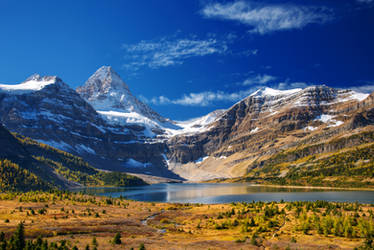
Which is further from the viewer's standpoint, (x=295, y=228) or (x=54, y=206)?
(x=54, y=206)

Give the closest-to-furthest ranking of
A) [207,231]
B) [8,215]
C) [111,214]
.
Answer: [207,231] < [8,215] < [111,214]

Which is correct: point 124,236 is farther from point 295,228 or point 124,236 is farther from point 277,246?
point 295,228

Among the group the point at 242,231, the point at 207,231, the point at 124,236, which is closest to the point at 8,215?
the point at 124,236

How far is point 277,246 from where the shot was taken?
146ft

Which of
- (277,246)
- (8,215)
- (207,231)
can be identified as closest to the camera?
(277,246)

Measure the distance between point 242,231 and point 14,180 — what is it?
17571cm

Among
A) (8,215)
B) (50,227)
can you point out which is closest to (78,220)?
(50,227)

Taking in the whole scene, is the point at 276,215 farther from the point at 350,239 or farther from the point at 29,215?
the point at 29,215

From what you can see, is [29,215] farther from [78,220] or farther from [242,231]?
[242,231]

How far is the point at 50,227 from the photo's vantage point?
5700 centimetres

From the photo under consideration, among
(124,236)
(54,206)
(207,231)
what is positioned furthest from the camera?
(54,206)

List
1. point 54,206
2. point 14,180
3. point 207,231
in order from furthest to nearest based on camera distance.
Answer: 1. point 14,180
2. point 54,206
3. point 207,231

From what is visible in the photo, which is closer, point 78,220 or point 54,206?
point 78,220

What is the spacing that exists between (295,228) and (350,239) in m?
9.91
